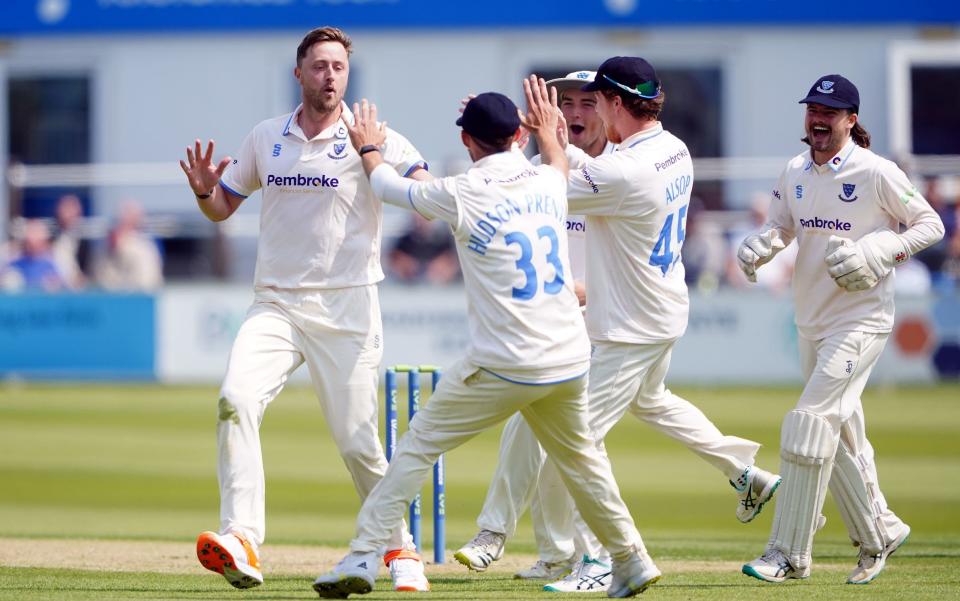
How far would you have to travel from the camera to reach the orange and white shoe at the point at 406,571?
6.80 metres

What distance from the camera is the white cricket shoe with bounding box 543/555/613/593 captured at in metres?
6.90

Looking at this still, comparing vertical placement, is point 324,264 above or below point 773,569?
above

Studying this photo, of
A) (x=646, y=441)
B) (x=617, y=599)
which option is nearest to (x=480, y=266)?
(x=617, y=599)

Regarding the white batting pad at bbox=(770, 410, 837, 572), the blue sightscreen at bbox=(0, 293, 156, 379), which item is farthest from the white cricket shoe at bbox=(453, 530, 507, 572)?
the blue sightscreen at bbox=(0, 293, 156, 379)

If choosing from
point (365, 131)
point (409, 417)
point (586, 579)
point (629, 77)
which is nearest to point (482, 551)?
point (586, 579)

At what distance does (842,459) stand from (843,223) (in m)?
1.13

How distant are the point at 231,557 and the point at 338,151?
1897mm

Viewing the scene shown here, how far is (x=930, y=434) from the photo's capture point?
1310 cm

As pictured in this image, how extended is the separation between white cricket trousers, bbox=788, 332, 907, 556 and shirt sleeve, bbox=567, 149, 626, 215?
134cm

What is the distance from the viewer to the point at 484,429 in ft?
20.1

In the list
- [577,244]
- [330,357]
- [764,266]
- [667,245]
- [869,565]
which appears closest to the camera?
[667,245]

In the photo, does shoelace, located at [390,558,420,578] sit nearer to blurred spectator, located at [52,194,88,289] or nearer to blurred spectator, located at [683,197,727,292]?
blurred spectator, located at [683,197,727,292]

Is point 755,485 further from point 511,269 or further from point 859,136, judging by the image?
point 511,269

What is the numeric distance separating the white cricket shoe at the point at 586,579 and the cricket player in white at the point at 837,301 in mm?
667
